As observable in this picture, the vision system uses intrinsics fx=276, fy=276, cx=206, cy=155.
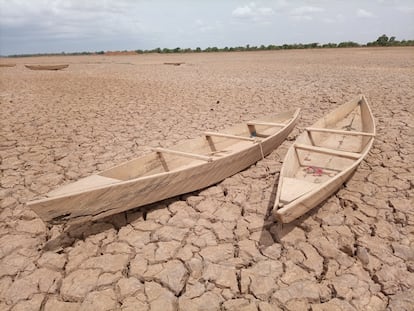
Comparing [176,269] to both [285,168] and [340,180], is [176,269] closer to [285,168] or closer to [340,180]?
[285,168]

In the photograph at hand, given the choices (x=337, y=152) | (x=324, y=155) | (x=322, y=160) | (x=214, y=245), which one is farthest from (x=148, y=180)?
(x=324, y=155)

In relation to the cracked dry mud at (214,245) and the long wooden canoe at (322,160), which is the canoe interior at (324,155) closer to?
the long wooden canoe at (322,160)

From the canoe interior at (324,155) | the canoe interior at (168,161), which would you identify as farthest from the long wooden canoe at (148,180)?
the canoe interior at (324,155)

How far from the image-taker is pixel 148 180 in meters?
2.55

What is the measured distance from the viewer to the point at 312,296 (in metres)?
1.99

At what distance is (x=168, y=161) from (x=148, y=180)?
948 millimetres

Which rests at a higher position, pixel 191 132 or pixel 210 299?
pixel 191 132

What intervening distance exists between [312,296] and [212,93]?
7.86 metres

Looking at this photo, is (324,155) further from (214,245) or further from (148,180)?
(148,180)

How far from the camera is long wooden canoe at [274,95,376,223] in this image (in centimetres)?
235

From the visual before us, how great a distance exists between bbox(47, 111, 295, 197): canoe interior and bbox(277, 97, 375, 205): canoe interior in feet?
2.33

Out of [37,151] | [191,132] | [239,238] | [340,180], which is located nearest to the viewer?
[239,238]

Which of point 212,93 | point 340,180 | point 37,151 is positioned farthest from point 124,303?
point 212,93

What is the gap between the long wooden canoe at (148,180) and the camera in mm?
2162
